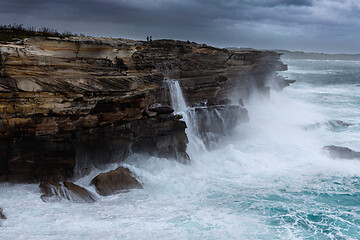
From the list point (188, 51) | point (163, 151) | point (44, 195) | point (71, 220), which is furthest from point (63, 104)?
point (188, 51)

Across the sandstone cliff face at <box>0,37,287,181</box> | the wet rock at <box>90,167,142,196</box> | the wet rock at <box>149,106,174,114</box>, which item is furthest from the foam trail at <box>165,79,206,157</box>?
the wet rock at <box>90,167,142,196</box>

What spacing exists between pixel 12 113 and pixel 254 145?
1516 centimetres

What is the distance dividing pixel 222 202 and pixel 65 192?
6764mm

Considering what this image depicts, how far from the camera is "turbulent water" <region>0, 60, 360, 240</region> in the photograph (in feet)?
42.0

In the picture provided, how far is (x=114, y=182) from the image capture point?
53.9 ft

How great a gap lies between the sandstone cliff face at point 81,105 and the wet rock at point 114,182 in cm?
193

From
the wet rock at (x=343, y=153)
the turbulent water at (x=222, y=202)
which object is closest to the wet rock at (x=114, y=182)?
the turbulent water at (x=222, y=202)

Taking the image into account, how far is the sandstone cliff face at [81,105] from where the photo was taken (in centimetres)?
1523

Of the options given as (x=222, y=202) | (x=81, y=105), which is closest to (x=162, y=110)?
(x=81, y=105)

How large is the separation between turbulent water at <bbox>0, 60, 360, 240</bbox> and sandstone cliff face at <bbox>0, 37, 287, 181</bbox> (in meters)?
1.14

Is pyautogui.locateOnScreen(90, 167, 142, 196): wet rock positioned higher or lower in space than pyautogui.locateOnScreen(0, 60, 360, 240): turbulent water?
higher

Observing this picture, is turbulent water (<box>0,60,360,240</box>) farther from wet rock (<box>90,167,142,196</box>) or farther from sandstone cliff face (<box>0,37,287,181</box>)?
A: sandstone cliff face (<box>0,37,287,181</box>)

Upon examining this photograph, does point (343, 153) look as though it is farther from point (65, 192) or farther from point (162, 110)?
point (65, 192)

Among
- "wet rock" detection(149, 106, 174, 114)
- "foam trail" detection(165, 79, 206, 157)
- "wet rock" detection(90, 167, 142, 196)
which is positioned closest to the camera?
"wet rock" detection(90, 167, 142, 196)
